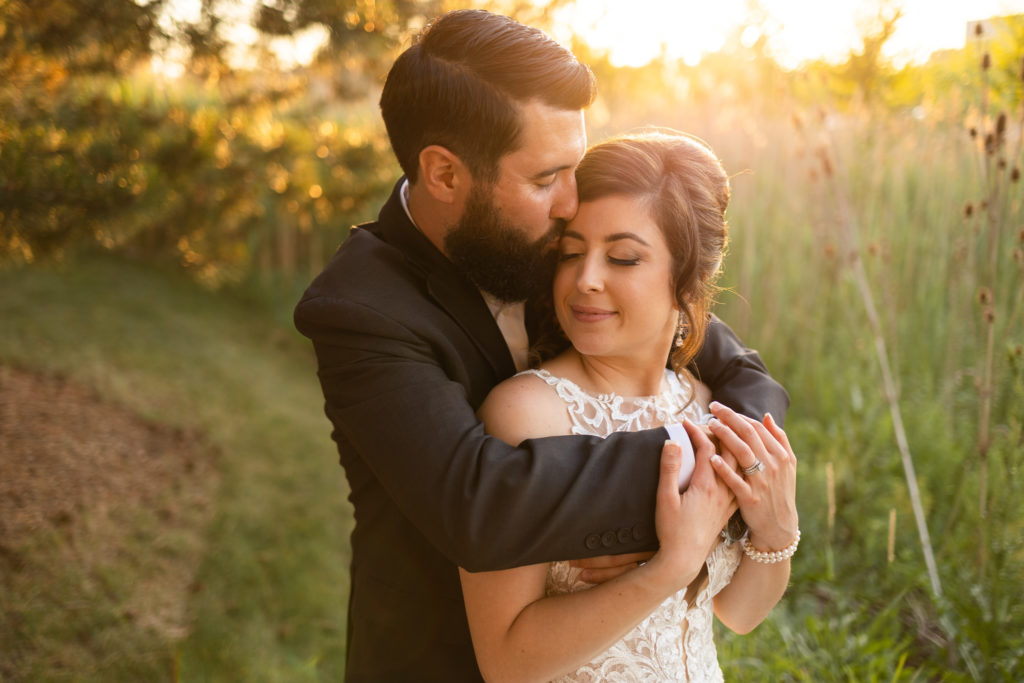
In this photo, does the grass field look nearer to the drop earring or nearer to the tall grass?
the tall grass

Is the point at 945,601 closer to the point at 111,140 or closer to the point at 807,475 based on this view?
the point at 807,475

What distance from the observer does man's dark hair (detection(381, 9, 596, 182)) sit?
2043 mm

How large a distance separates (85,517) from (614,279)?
292cm

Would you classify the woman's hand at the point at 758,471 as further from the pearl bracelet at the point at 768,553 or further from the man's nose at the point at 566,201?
the man's nose at the point at 566,201

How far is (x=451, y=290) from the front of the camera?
78.2 inches

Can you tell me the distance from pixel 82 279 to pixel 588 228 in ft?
21.5

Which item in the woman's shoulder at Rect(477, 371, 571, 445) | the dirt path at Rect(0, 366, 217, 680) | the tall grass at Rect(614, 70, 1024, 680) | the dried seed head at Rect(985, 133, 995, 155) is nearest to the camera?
the woman's shoulder at Rect(477, 371, 571, 445)

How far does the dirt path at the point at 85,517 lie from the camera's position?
3.05 m

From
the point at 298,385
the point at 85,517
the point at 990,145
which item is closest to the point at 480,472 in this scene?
the point at 990,145

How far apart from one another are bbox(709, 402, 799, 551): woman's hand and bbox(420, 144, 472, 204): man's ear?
36.1 inches

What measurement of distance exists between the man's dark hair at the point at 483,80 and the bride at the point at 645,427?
23 cm

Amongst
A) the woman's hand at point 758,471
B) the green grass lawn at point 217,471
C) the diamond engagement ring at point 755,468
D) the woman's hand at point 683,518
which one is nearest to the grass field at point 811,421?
the green grass lawn at point 217,471

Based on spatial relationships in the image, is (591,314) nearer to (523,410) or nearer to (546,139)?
(523,410)

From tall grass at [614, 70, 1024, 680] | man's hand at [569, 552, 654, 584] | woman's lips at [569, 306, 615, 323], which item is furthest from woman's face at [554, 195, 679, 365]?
tall grass at [614, 70, 1024, 680]
